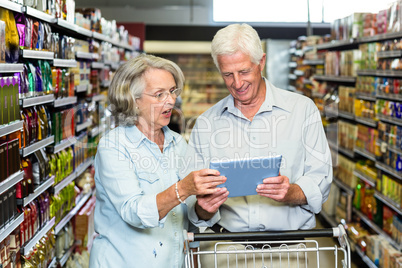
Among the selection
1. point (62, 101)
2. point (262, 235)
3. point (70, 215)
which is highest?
point (62, 101)

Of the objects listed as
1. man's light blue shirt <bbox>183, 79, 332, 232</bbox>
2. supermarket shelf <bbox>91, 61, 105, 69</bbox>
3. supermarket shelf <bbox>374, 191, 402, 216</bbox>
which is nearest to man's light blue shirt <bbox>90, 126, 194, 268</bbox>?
man's light blue shirt <bbox>183, 79, 332, 232</bbox>

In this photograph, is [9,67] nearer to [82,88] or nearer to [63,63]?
[63,63]

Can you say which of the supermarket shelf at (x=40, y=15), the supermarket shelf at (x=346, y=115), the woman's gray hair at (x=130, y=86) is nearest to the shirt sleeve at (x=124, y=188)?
the woman's gray hair at (x=130, y=86)

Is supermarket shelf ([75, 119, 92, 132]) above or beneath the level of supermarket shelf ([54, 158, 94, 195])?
above

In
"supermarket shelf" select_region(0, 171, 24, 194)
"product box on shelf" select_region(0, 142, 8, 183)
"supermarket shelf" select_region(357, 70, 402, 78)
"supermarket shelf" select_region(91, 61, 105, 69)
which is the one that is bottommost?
"supermarket shelf" select_region(0, 171, 24, 194)

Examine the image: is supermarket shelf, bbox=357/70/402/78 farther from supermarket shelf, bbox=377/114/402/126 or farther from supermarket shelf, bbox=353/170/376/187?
supermarket shelf, bbox=353/170/376/187

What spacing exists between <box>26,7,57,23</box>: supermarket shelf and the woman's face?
1180 millimetres

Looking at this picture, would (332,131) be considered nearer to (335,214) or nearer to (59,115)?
(335,214)

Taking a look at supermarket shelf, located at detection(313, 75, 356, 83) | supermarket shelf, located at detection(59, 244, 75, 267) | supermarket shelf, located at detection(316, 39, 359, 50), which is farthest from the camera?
supermarket shelf, located at detection(316, 39, 359, 50)

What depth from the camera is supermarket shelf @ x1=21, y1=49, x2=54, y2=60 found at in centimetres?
310

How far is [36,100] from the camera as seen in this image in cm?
338

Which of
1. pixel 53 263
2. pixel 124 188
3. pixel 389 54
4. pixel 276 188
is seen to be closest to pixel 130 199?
pixel 124 188

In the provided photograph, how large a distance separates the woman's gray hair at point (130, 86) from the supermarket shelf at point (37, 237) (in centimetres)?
127

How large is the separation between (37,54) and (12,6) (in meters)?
0.53
